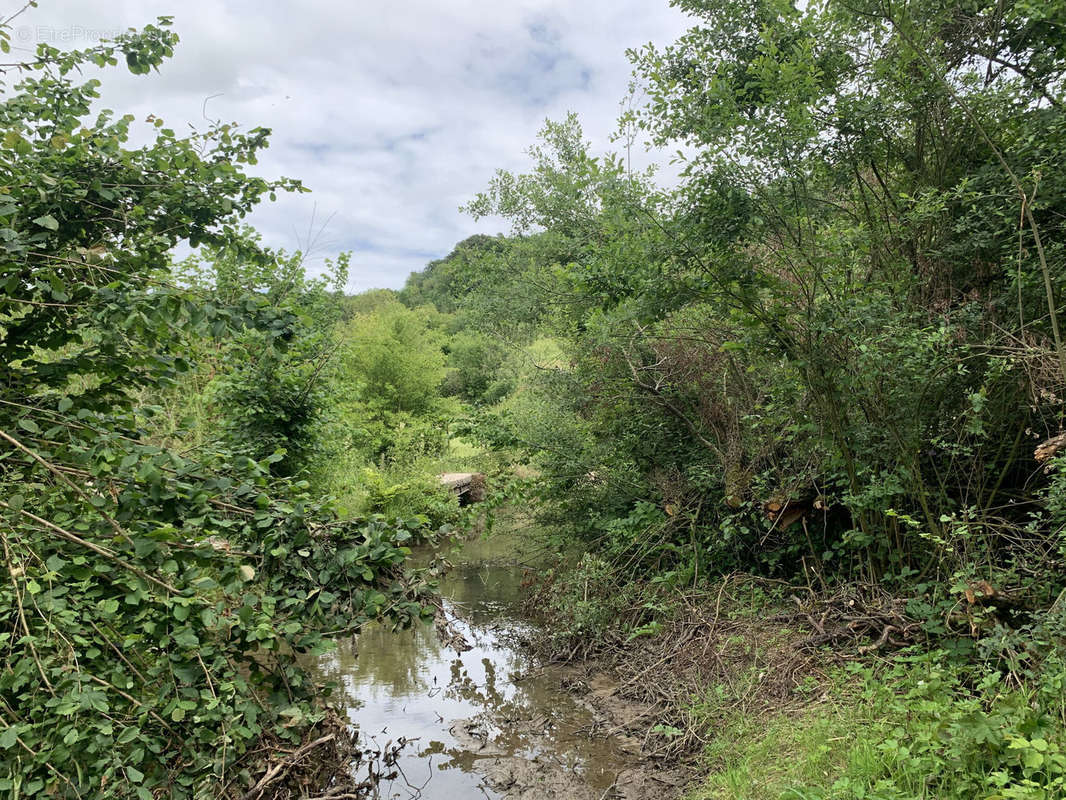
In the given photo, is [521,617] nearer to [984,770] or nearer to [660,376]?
[660,376]

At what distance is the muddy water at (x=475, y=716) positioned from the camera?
5.06 metres

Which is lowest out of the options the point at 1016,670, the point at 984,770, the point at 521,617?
the point at 521,617

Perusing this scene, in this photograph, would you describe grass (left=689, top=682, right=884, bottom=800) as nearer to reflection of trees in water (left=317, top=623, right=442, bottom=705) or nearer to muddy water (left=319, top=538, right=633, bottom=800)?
muddy water (left=319, top=538, right=633, bottom=800)

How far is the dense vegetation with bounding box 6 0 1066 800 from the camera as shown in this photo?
119 inches

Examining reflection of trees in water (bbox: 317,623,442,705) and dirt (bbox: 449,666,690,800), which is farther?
reflection of trees in water (bbox: 317,623,442,705)

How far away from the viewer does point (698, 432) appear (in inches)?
306

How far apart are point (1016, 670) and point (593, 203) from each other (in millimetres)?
7911

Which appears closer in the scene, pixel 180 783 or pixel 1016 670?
pixel 180 783

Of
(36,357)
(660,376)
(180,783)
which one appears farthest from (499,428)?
(180,783)

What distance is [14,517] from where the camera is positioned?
2965 mm

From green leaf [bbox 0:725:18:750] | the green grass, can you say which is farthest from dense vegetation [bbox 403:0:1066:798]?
green leaf [bbox 0:725:18:750]

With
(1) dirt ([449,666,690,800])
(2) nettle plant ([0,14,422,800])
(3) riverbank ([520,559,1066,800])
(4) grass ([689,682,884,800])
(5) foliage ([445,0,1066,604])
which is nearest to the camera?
(2) nettle plant ([0,14,422,800])

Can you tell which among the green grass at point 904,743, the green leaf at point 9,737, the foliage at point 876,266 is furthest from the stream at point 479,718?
the foliage at point 876,266

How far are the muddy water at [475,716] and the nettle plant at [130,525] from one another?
971 mm
